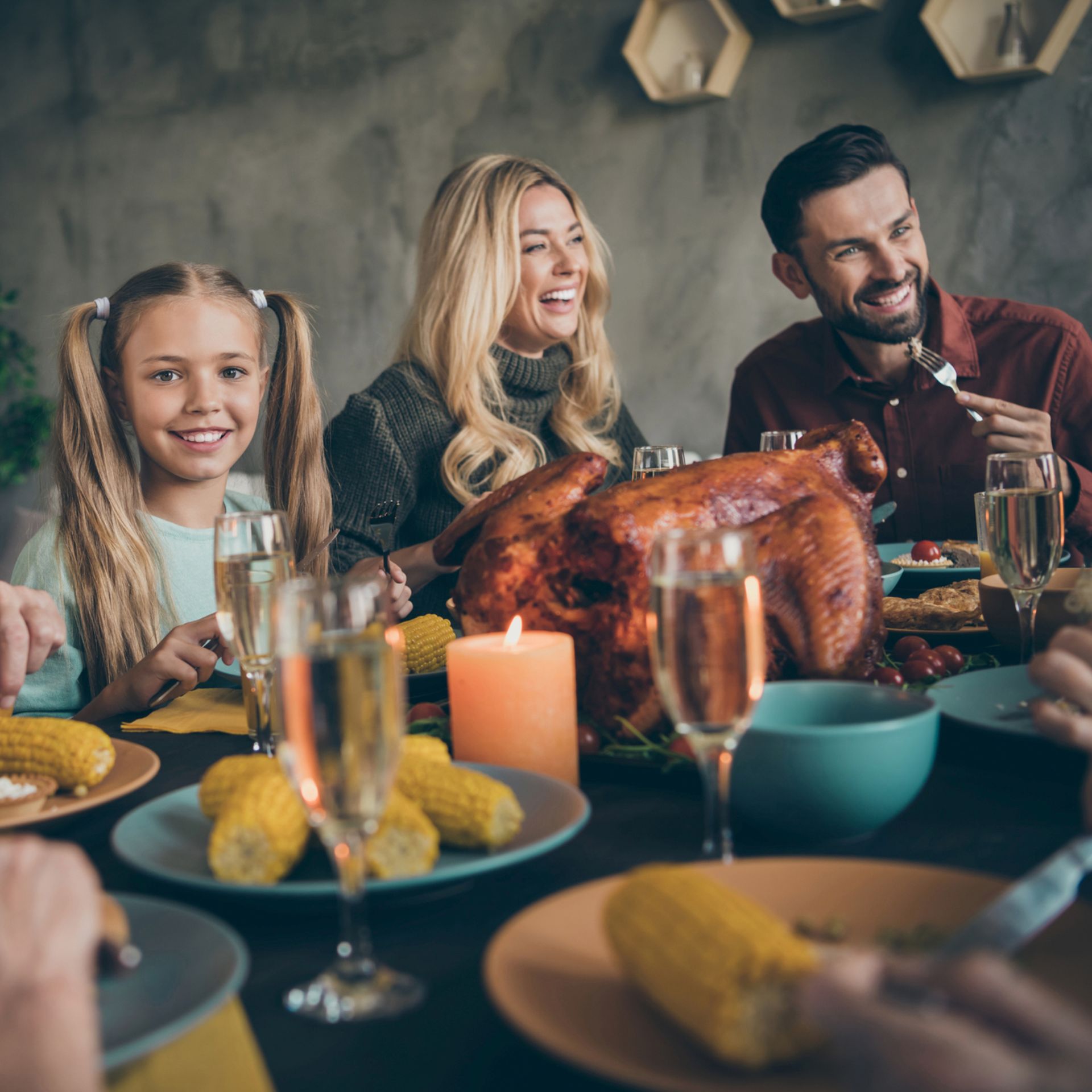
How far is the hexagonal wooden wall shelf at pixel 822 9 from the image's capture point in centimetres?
379

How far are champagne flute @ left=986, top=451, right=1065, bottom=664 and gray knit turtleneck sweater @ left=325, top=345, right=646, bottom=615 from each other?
157 cm

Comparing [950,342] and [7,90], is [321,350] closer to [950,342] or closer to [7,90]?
[7,90]

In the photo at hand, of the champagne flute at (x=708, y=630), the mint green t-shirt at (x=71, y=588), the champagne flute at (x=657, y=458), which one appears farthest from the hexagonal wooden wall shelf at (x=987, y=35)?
the champagne flute at (x=708, y=630)

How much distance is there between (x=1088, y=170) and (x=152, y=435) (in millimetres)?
3237

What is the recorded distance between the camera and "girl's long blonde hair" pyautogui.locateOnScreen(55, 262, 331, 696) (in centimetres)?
193

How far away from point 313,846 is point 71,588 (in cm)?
136

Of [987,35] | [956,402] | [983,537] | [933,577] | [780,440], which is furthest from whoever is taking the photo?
[987,35]

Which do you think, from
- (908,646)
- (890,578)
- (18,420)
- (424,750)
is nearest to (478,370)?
(890,578)

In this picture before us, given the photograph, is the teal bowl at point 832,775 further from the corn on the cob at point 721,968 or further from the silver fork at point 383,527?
the silver fork at point 383,527

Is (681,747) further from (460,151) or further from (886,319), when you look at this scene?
(460,151)

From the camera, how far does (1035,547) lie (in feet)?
3.78

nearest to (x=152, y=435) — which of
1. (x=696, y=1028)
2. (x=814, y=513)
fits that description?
(x=814, y=513)

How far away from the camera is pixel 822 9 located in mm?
3820

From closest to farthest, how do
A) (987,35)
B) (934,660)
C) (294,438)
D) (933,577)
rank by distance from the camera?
(934,660) < (933,577) < (294,438) < (987,35)
